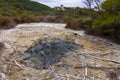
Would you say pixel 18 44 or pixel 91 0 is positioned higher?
pixel 91 0

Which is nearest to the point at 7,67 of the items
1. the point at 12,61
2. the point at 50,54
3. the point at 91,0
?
the point at 12,61

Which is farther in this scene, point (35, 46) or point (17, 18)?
point (17, 18)

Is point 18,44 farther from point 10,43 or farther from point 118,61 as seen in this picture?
point 118,61

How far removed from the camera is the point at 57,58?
723 centimetres

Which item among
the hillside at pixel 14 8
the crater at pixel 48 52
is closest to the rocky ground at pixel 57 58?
the crater at pixel 48 52

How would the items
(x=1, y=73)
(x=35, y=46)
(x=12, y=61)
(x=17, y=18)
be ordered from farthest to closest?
1. (x=17, y=18)
2. (x=35, y=46)
3. (x=12, y=61)
4. (x=1, y=73)

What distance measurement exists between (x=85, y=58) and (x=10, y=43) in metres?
2.27

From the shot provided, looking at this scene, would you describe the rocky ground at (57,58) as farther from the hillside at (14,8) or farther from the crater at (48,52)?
the hillside at (14,8)

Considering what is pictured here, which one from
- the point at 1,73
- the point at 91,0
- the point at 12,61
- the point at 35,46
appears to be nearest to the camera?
the point at 1,73

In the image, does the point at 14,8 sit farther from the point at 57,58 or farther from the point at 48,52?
the point at 57,58

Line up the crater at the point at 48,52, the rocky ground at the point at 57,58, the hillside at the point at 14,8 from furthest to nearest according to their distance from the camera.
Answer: the hillside at the point at 14,8, the crater at the point at 48,52, the rocky ground at the point at 57,58

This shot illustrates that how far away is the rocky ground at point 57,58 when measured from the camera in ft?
21.7

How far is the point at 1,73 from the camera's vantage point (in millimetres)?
6672

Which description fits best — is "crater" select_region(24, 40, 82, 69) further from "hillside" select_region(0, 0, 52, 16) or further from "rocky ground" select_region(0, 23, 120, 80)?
"hillside" select_region(0, 0, 52, 16)
